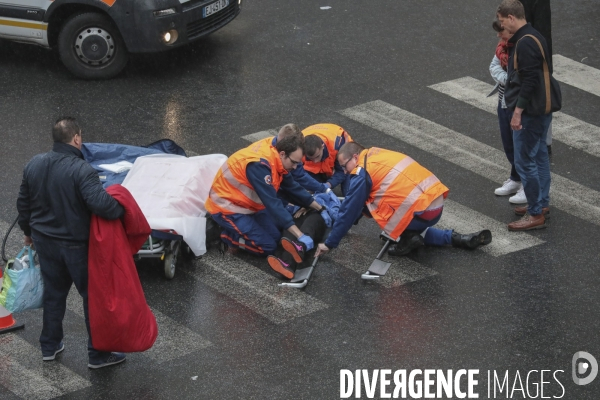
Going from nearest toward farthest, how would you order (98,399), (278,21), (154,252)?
(98,399), (154,252), (278,21)

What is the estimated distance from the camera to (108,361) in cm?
701

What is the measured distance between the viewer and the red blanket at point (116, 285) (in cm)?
662

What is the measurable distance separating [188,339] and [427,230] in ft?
7.77

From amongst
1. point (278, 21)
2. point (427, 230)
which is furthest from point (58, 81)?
point (427, 230)

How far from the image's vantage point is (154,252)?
26.2 ft

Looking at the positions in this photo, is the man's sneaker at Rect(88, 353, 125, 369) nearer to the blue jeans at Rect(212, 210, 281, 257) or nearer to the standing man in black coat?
Answer: the blue jeans at Rect(212, 210, 281, 257)

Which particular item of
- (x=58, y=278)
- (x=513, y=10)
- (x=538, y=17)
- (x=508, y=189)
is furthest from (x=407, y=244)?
(x=58, y=278)

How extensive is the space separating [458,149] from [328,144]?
176 cm

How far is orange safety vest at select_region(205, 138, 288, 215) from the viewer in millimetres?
8344

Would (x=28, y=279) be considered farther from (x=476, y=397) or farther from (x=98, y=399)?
(x=476, y=397)

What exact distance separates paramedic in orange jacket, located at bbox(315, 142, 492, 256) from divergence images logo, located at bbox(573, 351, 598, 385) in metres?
1.68

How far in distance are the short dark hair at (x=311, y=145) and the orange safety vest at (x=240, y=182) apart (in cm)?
51

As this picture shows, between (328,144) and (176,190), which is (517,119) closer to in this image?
(328,144)

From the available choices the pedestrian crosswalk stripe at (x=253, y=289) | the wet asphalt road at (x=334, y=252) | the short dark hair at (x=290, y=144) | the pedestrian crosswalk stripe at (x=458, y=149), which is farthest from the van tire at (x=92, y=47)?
the short dark hair at (x=290, y=144)
